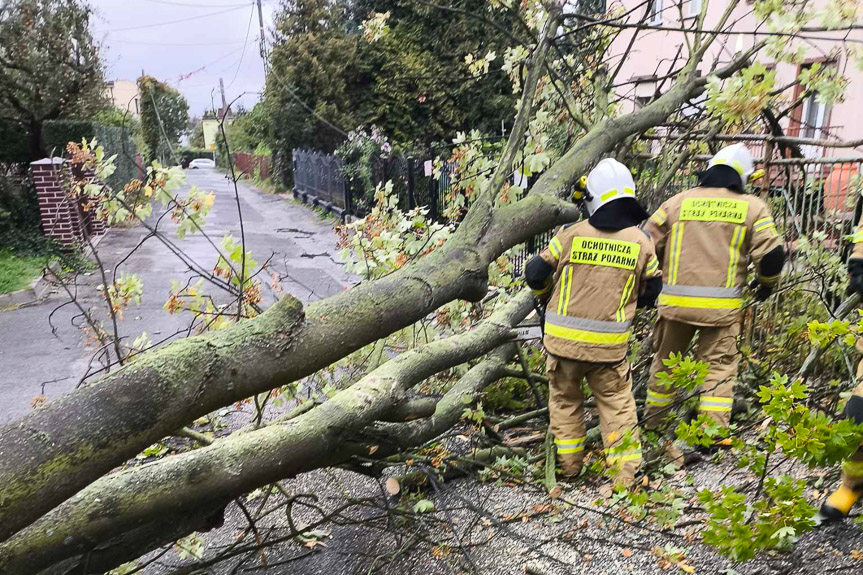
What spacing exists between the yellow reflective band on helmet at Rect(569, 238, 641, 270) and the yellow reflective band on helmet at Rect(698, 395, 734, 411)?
85cm

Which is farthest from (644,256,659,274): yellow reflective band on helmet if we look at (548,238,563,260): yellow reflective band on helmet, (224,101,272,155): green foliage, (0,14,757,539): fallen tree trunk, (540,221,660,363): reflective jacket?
(224,101,272,155): green foliage

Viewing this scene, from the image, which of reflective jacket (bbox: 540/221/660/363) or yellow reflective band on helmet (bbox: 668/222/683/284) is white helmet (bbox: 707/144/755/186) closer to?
yellow reflective band on helmet (bbox: 668/222/683/284)

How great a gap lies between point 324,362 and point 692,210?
7.96 feet

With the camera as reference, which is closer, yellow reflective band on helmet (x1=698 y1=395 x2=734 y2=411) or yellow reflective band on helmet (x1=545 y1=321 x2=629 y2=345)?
yellow reflective band on helmet (x1=545 y1=321 x2=629 y2=345)

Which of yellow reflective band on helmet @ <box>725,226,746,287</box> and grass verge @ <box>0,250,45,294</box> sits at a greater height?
yellow reflective band on helmet @ <box>725,226,746,287</box>

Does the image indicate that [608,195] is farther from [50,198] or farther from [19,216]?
[19,216]

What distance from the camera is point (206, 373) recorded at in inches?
52.3

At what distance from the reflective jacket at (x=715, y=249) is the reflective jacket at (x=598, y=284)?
32 cm

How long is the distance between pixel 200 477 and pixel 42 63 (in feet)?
38.7

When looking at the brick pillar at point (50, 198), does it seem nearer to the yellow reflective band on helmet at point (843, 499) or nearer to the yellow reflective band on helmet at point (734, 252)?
the yellow reflective band on helmet at point (734, 252)

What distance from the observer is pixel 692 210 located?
3.28 m

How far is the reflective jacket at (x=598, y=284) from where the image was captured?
9.82 ft

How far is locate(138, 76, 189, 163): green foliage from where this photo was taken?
2610 millimetres

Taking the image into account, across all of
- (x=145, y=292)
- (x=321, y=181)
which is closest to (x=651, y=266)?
(x=145, y=292)
